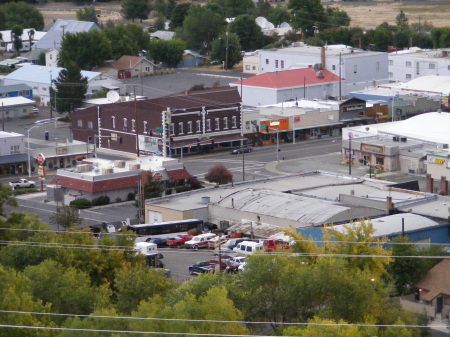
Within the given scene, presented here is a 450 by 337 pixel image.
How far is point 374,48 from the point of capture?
5069 cm

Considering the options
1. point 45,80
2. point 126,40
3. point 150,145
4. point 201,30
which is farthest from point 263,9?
point 150,145

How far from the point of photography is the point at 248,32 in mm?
52844

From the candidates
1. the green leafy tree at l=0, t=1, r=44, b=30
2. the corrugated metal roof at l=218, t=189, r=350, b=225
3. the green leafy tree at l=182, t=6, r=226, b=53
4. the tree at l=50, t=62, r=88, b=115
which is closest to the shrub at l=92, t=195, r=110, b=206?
the corrugated metal roof at l=218, t=189, r=350, b=225

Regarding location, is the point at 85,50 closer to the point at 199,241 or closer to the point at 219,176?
the point at 219,176

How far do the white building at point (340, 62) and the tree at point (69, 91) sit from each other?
323 inches

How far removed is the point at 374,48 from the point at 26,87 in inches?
669

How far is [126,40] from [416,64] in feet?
42.3

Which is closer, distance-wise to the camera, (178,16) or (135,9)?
(178,16)

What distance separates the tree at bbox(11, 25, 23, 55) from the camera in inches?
2148

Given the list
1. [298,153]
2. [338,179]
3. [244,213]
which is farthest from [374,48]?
[244,213]

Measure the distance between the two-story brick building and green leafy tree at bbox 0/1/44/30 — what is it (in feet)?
89.4

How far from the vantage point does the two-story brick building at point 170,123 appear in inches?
1238

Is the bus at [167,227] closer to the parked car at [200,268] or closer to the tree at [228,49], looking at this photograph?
the parked car at [200,268]

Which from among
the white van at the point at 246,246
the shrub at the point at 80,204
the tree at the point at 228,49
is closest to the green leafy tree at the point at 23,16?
→ the tree at the point at 228,49
